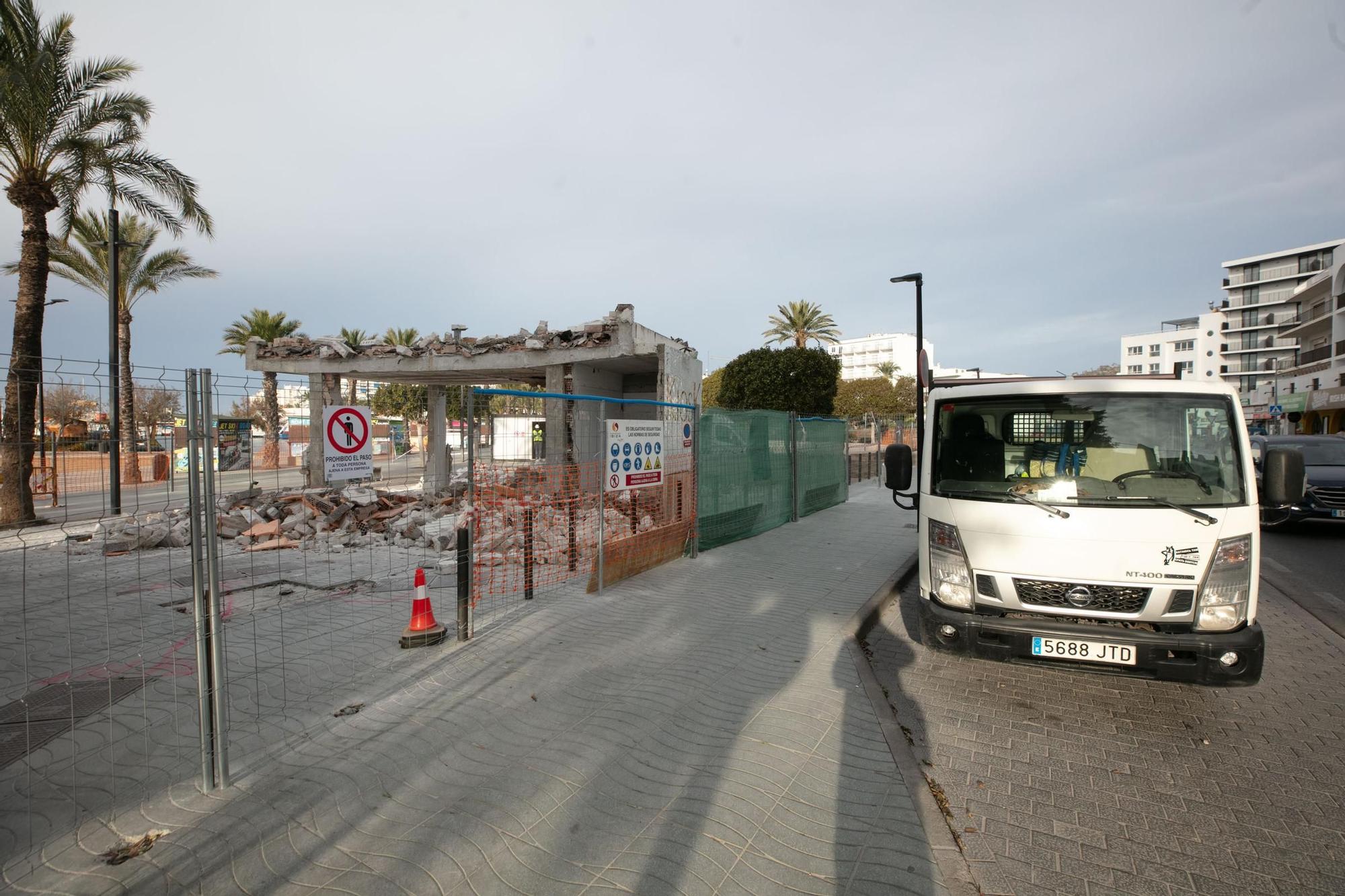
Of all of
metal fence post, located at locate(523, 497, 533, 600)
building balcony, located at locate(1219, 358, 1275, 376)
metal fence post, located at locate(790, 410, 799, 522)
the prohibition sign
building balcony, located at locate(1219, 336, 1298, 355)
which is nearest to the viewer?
the prohibition sign

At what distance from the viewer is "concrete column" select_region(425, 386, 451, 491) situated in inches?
440

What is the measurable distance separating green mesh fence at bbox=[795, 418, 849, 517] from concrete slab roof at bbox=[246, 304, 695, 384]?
13.7 ft

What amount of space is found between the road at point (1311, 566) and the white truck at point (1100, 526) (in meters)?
3.25

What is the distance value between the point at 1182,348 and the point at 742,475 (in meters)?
109

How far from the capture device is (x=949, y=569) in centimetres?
449

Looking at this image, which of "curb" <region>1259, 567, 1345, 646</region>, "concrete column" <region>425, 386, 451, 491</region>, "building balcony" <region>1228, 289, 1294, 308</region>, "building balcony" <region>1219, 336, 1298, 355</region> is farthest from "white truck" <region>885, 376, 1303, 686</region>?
"building balcony" <region>1228, 289, 1294, 308</region>

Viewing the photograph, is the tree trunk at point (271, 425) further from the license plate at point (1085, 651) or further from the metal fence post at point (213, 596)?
the license plate at point (1085, 651)

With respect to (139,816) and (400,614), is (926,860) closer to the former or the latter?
(139,816)

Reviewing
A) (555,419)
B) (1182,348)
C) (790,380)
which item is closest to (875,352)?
(1182,348)

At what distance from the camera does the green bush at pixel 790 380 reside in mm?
28531

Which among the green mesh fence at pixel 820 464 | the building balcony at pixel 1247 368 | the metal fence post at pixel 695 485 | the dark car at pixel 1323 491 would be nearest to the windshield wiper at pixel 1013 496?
the metal fence post at pixel 695 485

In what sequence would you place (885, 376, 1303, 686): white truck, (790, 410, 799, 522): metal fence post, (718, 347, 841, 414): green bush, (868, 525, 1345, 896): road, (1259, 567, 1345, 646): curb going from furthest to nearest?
(718, 347, 841, 414): green bush → (790, 410, 799, 522): metal fence post → (1259, 567, 1345, 646): curb → (885, 376, 1303, 686): white truck → (868, 525, 1345, 896): road

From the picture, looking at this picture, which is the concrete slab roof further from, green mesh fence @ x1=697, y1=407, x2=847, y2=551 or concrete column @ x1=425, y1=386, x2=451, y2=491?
green mesh fence @ x1=697, y1=407, x2=847, y2=551

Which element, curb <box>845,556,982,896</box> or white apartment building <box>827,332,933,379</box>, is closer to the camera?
curb <box>845,556,982,896</box>
